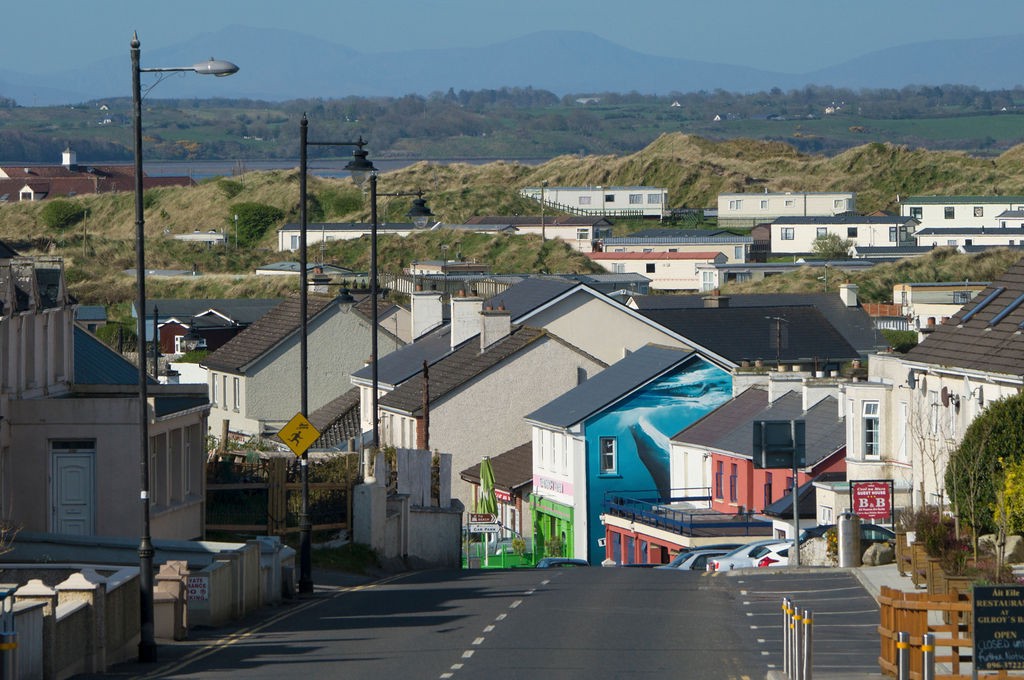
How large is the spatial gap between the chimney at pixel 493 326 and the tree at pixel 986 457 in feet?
88.0

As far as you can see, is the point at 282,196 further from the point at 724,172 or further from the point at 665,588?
the point at 665,588

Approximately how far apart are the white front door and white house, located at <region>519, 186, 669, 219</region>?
417 feet

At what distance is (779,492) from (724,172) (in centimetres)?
13504

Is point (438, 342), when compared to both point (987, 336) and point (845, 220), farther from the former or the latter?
point (845, 220)

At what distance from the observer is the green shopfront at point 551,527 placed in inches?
2153

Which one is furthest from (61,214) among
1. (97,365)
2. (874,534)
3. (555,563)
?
(874,534)

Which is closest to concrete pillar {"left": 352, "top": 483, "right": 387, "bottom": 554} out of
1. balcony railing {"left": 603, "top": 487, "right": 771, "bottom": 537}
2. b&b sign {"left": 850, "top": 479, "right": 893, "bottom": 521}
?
b&b sign {"left": 850, "top": 479, "right": 893, "bottom": 521}

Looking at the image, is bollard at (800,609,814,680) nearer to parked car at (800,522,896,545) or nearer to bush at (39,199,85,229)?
parked car at (800,522,896,545)

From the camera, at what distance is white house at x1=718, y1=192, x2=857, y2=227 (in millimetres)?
153000

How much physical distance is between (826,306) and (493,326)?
2390 centimetres

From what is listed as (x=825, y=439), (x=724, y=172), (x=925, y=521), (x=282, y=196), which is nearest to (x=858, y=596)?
(x=925, y=521)

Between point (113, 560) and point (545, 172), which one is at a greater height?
point (545, 172)

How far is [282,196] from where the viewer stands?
148 meters

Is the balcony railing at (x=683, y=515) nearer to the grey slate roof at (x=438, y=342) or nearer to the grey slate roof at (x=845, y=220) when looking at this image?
the grey slate roof at (x=438, y=342)
